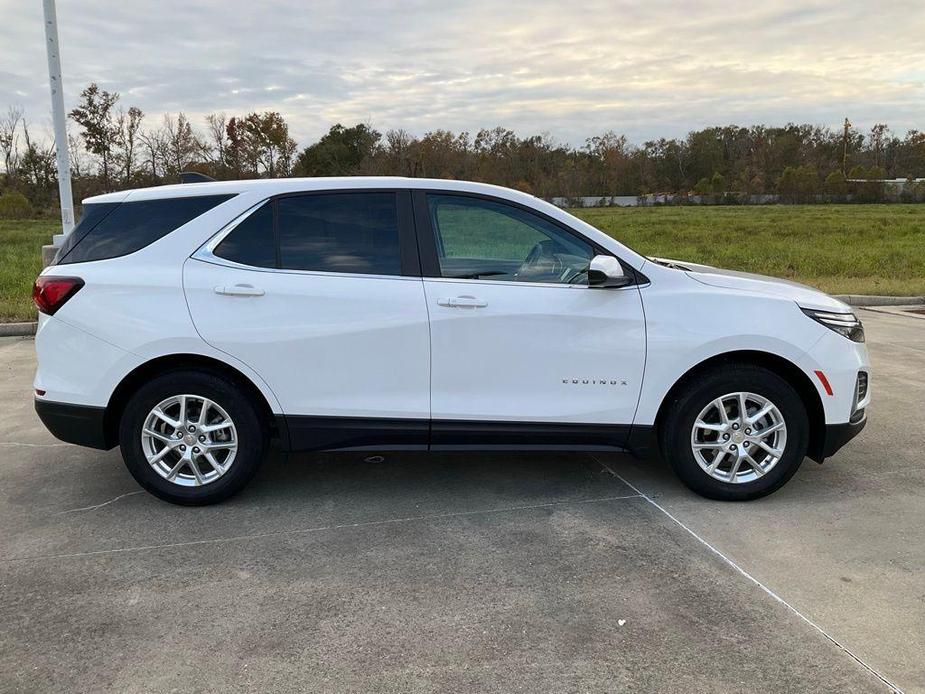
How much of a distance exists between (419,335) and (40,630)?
7.01 feet

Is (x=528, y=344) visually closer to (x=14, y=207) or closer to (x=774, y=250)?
(x=774, y=250)

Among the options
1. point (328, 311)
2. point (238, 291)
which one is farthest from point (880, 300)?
point (238, 291)

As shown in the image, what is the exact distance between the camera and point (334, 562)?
354 centimetres

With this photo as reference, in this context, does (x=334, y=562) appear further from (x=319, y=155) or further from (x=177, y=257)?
(x=319, y=155)

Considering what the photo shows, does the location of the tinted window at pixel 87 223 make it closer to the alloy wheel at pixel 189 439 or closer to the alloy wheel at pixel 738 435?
the alloy wheel at pixel 189 439

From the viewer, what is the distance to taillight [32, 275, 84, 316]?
4.05 meters

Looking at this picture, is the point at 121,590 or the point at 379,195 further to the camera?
the point at 379,195

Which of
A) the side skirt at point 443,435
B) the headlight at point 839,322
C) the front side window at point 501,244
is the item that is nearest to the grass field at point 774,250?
the side skirt at point 443,435

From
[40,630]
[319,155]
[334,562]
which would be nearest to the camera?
[40,630]

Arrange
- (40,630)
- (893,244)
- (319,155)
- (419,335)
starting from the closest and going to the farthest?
1. (40,630)
2. (419,335)
3. (893,244)
4. (319,155)

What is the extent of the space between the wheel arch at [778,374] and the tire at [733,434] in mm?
30

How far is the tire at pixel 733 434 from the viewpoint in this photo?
4.09m

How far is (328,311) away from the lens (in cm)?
398

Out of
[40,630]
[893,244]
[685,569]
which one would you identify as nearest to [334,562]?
[40,630]
